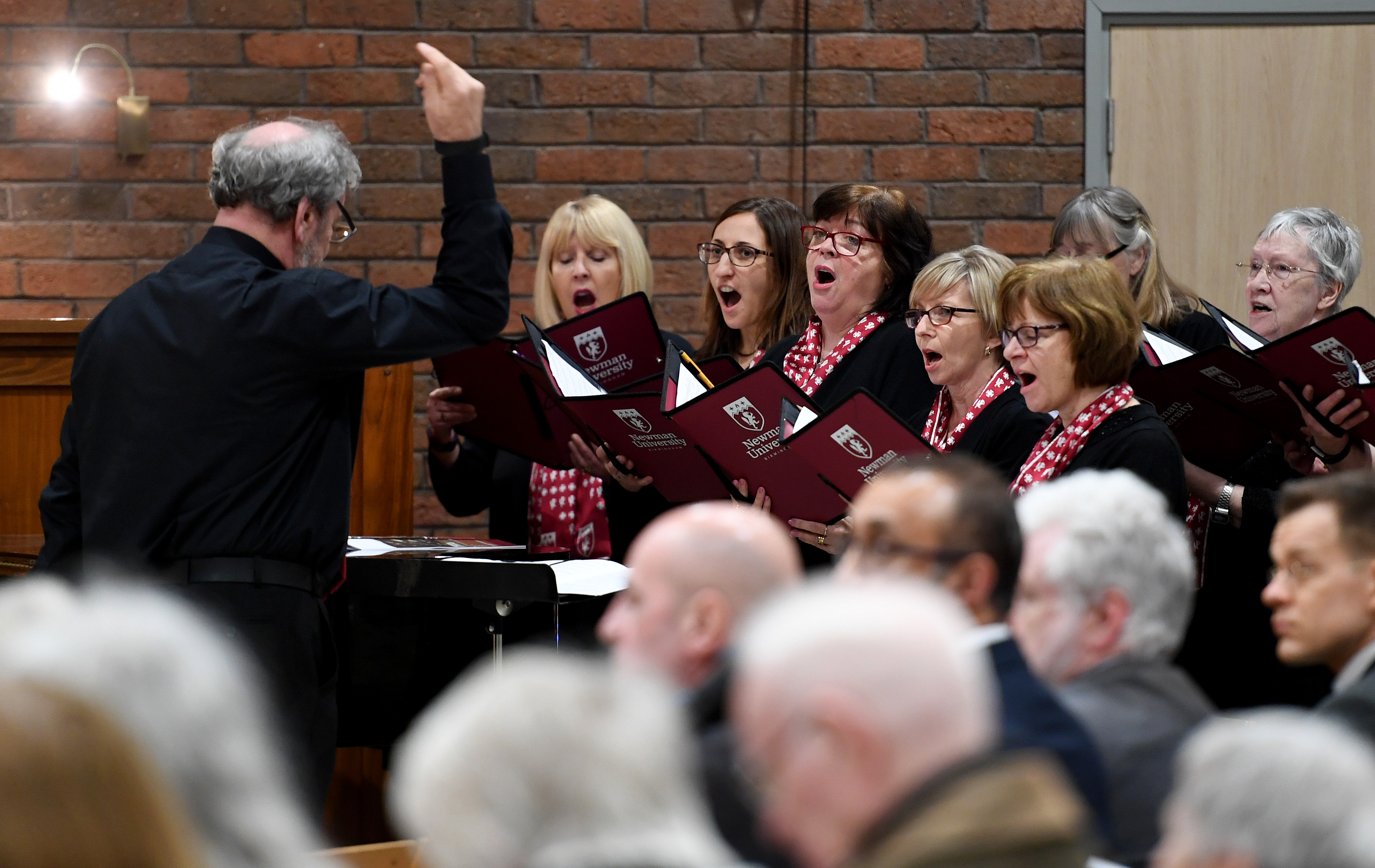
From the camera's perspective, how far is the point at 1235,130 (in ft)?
15.9

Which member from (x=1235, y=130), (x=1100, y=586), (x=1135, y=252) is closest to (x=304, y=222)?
(x=1100, y=586)

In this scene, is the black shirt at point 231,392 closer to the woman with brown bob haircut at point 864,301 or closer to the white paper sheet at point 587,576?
the white paper sheet at point 587,576

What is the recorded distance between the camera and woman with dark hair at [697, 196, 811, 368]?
3783 mm

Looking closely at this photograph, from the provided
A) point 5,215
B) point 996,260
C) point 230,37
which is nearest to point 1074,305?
point 996,260

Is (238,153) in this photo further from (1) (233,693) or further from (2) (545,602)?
(1) (233,693)

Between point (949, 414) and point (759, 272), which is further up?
point (759, 272)

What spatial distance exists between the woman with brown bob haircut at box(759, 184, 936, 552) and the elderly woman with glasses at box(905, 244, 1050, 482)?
0.51 ft

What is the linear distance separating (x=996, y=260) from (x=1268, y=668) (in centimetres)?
102

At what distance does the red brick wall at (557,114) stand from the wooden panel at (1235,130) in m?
0.21

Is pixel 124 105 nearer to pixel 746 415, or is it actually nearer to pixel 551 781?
pixel 746 415

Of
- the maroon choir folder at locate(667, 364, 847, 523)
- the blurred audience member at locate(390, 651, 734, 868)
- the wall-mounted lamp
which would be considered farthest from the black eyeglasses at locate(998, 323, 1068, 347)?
the wall-mounted lamp

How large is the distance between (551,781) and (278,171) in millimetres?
1876

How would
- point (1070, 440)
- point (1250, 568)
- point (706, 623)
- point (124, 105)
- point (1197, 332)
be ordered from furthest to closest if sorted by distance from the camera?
point (124, 105)
point (1197, 332)
point (1250, 568)
point (1070, 440)
point (706, 623)

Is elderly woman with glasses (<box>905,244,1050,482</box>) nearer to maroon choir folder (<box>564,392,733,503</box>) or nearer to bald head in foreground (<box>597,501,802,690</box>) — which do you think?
maroon choir folder (<box>564,392,733,503</box>)
